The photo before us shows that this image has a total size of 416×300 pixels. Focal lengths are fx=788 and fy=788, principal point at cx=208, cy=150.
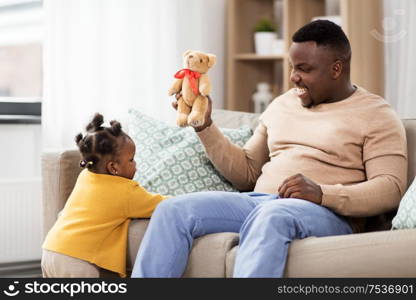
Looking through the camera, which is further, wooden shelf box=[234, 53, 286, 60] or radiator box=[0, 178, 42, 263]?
wooden shelf box=[234, 53, 286, 60]

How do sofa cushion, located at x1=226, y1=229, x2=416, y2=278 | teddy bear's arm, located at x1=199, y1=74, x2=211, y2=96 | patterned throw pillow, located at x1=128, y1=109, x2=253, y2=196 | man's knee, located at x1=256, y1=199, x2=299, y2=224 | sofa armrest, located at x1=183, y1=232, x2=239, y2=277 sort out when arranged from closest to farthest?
sofa cushion, located at x1=226, y1=229, x2=416, y2=278, man's knee, located at x1=256, y1=199, x2=299, y2=224, sofa armrest, located at x1=183, y1=232, x2=239, y2=277, teddy bear's arm, located at x1=199, y1=74, x2=211, y2=96, patterned throw pillow, located at x1=128, y1=109, x2=253, y2=196

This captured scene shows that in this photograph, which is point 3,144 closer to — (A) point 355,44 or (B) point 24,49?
(B) point 24,49

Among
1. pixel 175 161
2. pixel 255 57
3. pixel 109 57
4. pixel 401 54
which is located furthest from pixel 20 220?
pixel 401 54

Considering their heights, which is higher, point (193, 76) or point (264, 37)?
point (264, 37)

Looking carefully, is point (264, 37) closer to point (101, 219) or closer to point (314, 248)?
point (101, 219)

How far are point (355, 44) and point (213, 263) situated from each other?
5.14 feet

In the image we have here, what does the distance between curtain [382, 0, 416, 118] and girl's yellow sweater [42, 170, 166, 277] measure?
1490 millimetres

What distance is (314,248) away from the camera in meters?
1.85

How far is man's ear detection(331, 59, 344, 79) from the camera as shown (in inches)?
88.7

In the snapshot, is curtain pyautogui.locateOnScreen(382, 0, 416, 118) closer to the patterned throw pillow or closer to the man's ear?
the patterned throw pillow

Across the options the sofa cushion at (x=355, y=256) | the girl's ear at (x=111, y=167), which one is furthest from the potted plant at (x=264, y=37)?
the sofa cushion at (x=355, y=256)

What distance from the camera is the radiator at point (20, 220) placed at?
10.8ft

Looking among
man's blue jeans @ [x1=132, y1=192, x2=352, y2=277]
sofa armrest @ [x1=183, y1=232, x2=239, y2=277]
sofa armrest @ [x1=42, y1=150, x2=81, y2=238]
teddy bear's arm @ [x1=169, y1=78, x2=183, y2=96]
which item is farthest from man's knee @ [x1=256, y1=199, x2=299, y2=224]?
sofa armrest @ [x1=42, y1=150, x2=81, y2=238]

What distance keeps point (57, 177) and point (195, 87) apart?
552mm
